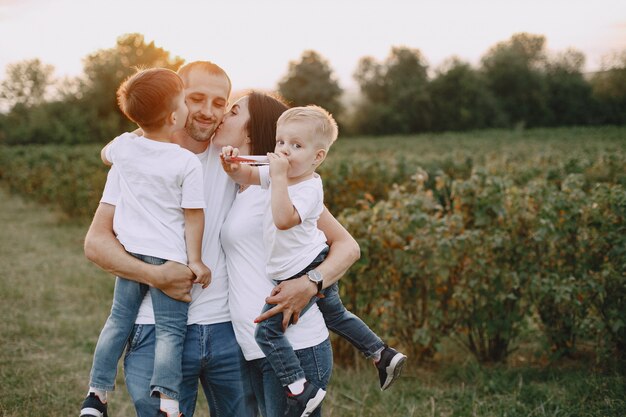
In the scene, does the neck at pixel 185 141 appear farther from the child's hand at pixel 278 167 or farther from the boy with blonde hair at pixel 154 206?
the child's hand at pixel 278 167

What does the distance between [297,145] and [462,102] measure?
205 ft

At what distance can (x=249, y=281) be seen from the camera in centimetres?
211

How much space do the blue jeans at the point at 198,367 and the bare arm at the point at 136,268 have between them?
0.57ft

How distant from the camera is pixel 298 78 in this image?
67.0 metres

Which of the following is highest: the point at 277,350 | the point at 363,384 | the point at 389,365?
the point at 277,350

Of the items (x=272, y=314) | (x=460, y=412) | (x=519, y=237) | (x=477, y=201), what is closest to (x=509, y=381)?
(x=460, y=412)

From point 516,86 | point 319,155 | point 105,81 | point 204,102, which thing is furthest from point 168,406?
point 516,86

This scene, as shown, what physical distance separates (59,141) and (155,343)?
174 ft

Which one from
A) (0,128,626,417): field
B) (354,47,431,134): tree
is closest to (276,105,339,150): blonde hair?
(0,128,626,417): field

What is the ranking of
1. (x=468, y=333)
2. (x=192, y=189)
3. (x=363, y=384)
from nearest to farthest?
1. (x=192, y=189)
2. (x=363, y=384)
3. (x=468, y=333)

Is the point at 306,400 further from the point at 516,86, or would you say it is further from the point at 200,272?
the point at 516,86

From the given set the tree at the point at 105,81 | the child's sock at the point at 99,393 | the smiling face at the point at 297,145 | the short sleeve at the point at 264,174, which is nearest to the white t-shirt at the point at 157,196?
the short sleeve at the point at 264,174

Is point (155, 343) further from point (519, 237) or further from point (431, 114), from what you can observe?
point (431, 114)

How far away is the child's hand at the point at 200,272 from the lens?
205cm
